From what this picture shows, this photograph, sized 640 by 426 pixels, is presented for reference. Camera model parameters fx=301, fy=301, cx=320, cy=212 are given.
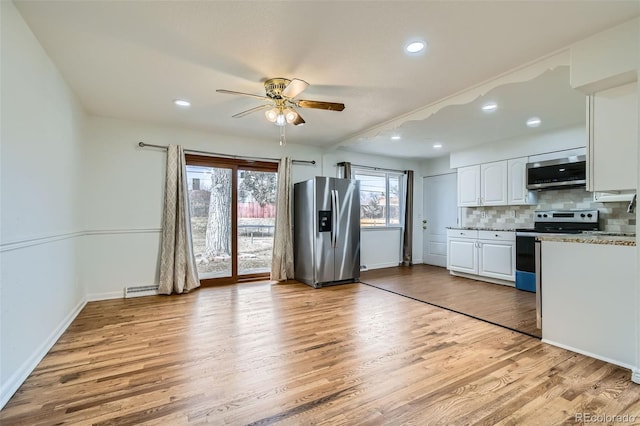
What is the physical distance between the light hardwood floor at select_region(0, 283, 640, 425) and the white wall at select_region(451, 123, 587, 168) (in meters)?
3.21

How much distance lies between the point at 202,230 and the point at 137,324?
6.20 feet

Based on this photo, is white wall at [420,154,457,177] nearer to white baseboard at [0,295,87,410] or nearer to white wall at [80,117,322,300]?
white wall at [80,117,322,300]

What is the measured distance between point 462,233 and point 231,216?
13.8 ft

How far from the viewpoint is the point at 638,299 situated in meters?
2.01

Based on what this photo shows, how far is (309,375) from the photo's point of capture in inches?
84.0

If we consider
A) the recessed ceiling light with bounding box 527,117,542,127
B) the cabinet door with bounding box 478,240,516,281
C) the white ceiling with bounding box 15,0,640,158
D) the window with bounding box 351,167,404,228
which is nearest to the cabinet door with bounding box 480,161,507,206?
the cabinet door with bounding box 478,240,516,281

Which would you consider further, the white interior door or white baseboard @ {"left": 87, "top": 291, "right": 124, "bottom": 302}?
the white interior door

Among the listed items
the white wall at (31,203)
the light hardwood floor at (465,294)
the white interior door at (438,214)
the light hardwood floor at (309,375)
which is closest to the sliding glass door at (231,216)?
the light hardwood floor at (309,375)

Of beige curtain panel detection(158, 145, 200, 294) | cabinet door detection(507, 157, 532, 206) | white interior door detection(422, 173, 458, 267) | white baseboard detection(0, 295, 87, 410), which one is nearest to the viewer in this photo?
white baseboard detection(0, 295, 87, 410)

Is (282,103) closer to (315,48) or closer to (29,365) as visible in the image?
(315,48)

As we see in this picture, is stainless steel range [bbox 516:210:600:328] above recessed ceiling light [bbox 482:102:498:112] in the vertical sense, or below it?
below

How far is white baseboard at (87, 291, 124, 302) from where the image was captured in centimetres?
400

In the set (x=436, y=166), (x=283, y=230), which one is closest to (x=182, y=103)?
(x=283, y=230)

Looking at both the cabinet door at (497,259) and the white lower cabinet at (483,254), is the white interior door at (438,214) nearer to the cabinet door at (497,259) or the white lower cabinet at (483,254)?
the white lower cabinet at (483,254)
